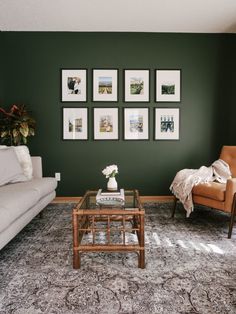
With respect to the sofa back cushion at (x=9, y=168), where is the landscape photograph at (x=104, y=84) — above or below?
above

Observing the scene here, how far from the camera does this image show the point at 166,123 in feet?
13.5

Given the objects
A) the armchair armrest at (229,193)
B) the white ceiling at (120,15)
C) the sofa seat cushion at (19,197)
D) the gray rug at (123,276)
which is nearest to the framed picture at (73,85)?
the white ceiling at (120,15)

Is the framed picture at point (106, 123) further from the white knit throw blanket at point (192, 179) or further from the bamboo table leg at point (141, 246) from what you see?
the bamboo table leg at point (141, 246)

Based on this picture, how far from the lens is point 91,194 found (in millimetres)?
2582

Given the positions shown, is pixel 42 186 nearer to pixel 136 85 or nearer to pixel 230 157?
pixel 136 85

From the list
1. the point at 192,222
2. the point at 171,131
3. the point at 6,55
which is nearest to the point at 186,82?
the point at 171,131

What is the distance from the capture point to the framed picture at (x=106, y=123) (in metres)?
4.07

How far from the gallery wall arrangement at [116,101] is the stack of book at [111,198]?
1.73 meters

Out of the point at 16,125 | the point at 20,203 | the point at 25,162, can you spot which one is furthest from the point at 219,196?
the point at 16,125

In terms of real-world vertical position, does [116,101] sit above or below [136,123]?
above

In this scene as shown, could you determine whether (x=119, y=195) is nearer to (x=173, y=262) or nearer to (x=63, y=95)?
(x=173, y=262)

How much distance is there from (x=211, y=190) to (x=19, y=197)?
1955 millimetres

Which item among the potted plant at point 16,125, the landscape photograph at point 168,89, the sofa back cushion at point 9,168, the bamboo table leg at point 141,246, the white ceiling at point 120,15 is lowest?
the bamboo table leg at point 141,246

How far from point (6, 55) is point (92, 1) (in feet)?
5.53
